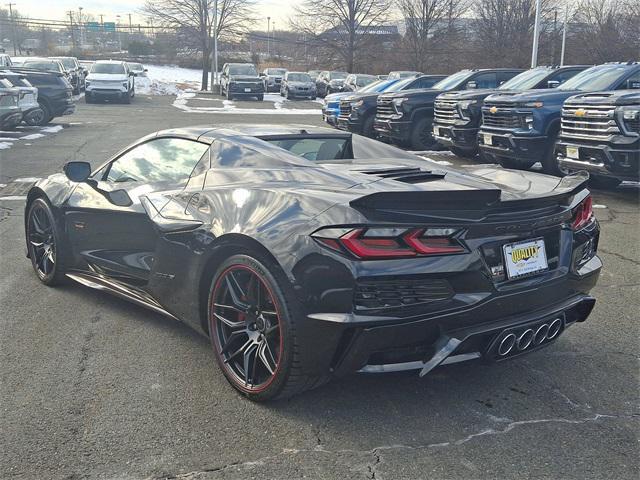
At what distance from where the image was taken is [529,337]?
A: 324cm

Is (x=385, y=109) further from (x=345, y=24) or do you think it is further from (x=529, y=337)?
(x=345, y=24)

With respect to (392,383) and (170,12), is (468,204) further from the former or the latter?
(170,12)

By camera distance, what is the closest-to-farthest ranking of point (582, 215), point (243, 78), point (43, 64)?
point (582, 215) → point (43, 64) → point (243, 78)

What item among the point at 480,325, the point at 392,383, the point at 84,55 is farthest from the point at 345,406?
the point at 84,55

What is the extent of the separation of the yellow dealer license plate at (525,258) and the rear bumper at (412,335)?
0.32 ft

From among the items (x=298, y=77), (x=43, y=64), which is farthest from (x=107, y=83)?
(x=298, y=77)

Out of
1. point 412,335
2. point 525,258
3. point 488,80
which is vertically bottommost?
point 412,335

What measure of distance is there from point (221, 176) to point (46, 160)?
416 inches

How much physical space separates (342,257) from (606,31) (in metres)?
49.5

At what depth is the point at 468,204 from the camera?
122 inches

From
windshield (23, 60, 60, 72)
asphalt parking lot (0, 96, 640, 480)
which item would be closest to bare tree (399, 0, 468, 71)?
windshield (23, 60, 60, 72)

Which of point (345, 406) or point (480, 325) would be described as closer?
point (480, 325)

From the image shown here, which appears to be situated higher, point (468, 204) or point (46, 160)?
point (468, 204)

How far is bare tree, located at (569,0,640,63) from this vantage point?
1704 inches
